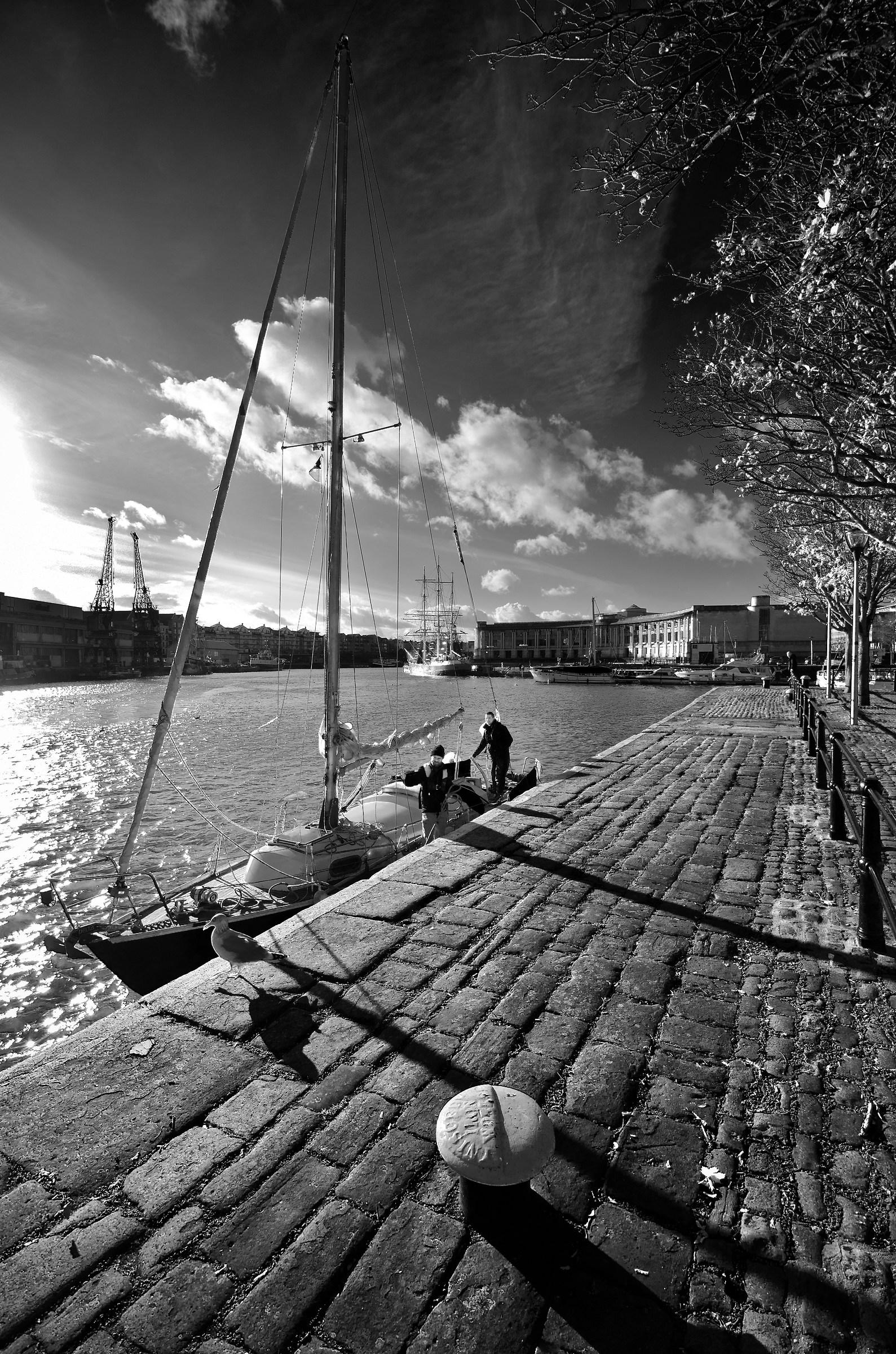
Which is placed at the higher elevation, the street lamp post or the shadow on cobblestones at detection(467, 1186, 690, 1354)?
the street lamp post

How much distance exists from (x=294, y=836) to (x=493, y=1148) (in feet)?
25.9

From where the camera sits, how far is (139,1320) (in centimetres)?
203

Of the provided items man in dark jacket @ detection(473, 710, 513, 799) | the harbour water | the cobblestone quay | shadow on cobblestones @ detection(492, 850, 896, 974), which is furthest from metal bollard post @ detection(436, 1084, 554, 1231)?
man in dark jacket @ detection(473, 710, 513, 799)

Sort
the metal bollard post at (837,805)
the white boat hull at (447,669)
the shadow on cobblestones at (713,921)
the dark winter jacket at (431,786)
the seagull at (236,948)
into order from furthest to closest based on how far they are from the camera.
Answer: the white boat hull at (447,669) → the dark winter jacket at (431,786) → the metal bollard post at (837,805) → the shadow on cobblestones at (713,921) → the seagull at (236,948)

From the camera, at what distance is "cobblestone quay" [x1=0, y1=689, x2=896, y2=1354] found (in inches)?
80.2

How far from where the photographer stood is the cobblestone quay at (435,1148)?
204cm

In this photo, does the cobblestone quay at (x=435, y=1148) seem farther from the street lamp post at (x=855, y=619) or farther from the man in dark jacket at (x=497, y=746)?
the street lamp post at (x=855, y=619)

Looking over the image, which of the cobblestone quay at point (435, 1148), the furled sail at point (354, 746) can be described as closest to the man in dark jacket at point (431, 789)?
the furled sail at point (354, 746)

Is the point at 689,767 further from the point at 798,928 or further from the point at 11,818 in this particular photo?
the point at 11,818

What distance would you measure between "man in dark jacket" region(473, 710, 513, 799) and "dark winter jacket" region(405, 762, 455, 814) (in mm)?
1838

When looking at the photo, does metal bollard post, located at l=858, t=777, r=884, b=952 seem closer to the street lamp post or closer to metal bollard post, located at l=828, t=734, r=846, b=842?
metal bollard post, located at l=828, t=734, r=846, b=842

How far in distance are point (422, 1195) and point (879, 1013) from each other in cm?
291

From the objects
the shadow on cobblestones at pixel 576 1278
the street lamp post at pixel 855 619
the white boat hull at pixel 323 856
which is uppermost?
the street lamp post at pixel 855 619

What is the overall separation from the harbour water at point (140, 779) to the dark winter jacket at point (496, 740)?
2798 millimetres
